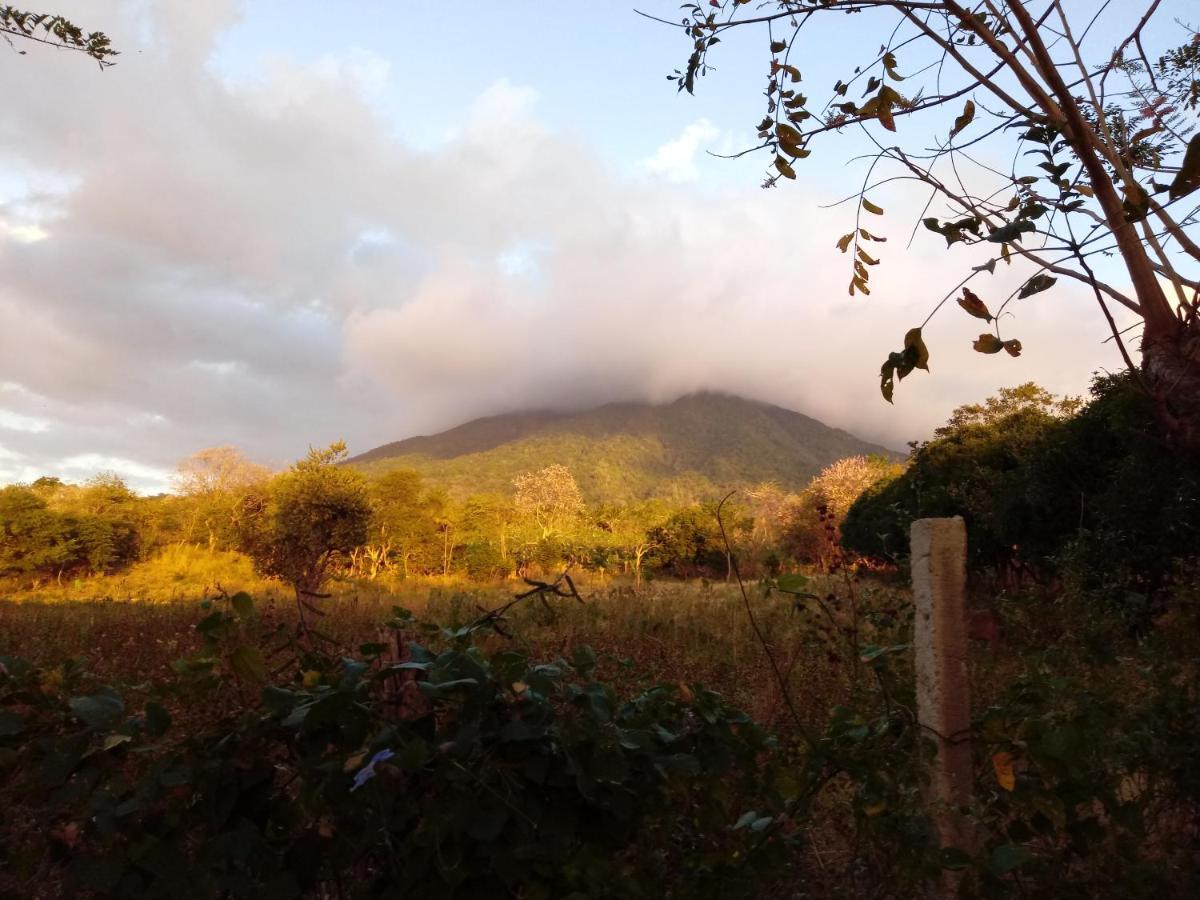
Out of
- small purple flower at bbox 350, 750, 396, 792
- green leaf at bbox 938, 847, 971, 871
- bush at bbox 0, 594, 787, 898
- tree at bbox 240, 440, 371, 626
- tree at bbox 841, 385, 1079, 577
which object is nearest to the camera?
small purple flower at bbox 350, 750, 396, 792

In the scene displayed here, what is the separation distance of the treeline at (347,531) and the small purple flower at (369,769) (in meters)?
13.8

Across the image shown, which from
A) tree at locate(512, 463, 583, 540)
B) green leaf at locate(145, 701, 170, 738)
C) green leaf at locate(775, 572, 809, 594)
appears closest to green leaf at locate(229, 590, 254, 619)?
green leaf at locate(145, 701, 170, 738)

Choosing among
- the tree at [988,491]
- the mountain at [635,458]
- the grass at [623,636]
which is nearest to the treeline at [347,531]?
the tree at [988,491]

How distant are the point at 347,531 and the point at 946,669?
904 inches

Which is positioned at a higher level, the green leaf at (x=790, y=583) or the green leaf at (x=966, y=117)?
the green leaf at (x=966, y=117)

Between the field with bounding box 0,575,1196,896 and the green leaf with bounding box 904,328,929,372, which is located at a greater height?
the green leaf with bounding box 904,328,929,372

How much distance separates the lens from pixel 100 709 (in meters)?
1.27

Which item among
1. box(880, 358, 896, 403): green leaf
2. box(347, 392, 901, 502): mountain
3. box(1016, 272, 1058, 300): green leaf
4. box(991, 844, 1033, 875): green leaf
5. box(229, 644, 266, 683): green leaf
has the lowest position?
box(991, 844, 1033, 875): green leaf

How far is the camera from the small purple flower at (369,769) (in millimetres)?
1051

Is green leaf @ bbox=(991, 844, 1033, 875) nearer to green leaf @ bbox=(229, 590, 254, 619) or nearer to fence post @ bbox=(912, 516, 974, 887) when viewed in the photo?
fence post @ bbox=(912, 516, 974, 887)

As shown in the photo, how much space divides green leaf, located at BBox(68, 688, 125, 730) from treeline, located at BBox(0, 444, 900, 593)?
13.6 meters

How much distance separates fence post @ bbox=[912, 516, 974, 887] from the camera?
1.62 meters

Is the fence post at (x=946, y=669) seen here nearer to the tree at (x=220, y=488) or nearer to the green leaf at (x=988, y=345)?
the green leaf at (x=988, y=345)

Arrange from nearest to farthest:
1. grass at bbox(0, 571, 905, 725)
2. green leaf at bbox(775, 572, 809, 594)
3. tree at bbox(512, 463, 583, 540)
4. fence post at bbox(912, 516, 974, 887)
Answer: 1. fence post at bbox(912, 516, 974, 887)
2. green leaf at bbox(775, 572, 809, 594)
3. grass at bbox(0, 571, 905, 725)
4. tree at bbox(512, 463, 583, 540)
